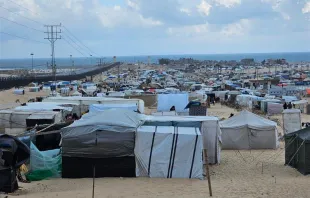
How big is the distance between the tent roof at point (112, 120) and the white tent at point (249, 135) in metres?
5.73

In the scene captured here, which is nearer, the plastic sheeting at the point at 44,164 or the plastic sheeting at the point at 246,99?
the plastic sheeting at the point at 44,164

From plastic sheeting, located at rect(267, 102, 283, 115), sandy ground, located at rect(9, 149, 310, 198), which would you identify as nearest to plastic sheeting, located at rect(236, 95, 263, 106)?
plastic sheeting, located at rect(267, 102, 283, 115)

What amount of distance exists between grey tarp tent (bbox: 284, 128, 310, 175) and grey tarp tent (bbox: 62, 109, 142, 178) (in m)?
5.30

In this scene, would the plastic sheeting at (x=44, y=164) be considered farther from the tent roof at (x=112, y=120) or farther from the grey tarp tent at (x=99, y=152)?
the tent roof at (x=112, y=120)

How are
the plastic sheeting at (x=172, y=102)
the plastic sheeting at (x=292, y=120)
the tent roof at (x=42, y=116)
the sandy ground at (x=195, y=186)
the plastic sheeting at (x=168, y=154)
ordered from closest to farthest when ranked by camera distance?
1. the sandy ground at (x=195, y=186)
2. the plastic sheeting at (x=168, y=154)
3. the tent roof at (x=42, y=116)
4. the plastic sheeting at (x=292, y=120)
5. the plastic sheeting at (x=172, y=102)

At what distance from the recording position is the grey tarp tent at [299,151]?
13547 mm

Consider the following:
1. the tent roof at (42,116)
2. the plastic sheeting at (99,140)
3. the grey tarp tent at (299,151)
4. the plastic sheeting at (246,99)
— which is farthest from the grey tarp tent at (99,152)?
the plastic sheeting at (246,99)

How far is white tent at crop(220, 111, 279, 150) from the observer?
61.5 feet

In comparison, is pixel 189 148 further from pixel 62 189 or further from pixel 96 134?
pixel 62 189

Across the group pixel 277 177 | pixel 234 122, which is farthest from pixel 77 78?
pixel 277 177

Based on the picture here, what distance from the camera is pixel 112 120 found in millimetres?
13422

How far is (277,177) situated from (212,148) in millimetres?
2530

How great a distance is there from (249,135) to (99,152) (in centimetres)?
826

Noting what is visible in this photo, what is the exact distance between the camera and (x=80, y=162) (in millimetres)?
12836
